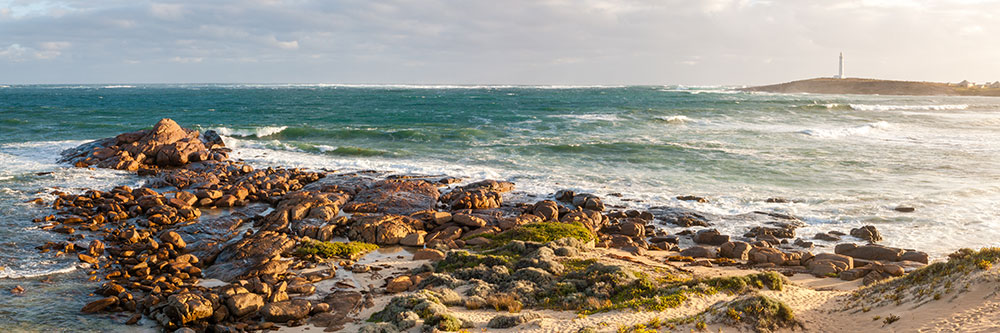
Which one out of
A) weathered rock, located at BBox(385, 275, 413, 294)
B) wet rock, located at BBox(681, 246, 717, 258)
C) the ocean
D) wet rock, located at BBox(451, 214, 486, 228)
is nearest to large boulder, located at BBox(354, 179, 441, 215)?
wet rock, located at BBox(451, 214, 486, 228)

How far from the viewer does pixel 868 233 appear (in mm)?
15891

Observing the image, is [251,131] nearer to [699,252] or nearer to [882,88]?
[699,252]

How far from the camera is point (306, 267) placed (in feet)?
43.0

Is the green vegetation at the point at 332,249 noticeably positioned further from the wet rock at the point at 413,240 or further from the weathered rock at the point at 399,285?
the weathered rock at the point at 399,285

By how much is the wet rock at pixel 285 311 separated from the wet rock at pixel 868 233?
47.4 ft

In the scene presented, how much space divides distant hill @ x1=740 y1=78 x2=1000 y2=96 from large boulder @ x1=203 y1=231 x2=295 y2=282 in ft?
441

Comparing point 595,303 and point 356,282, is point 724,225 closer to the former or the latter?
point 595,303

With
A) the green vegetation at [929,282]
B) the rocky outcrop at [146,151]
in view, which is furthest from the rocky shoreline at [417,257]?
the rocky outcrop at [146,151]

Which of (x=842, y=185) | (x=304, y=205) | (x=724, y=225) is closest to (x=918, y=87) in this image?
(x=842, y=185)

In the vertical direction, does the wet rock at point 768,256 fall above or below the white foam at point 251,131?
below

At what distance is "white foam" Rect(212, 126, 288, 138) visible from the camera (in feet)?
139

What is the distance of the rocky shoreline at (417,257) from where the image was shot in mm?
10070

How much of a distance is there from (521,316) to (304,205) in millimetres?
10711

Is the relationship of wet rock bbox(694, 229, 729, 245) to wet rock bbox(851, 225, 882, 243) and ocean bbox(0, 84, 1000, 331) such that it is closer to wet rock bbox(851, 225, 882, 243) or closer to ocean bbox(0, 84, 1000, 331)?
ocean bbox(0, 84, 1000, 331)
